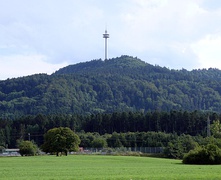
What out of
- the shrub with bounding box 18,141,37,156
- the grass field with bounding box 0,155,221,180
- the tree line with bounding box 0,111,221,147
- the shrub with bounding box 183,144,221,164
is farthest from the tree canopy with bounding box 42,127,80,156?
the tree line with bounding box 0,111,221,147

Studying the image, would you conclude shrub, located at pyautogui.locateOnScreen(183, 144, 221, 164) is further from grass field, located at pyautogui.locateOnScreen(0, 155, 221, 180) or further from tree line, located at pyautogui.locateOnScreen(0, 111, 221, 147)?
tree line, located at pyautogui.locateOnScreen(0, 111, 221, 147)

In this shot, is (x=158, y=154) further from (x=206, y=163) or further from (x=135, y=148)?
(x=206, y=163)

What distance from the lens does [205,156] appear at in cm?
8000

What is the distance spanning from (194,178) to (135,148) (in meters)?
111

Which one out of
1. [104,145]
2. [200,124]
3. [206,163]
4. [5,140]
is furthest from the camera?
[5,140]

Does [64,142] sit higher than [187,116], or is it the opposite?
[187,116]

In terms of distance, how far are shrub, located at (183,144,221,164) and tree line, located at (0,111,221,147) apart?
3826 inches

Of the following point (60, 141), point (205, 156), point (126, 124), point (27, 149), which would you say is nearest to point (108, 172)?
point (205, 156)

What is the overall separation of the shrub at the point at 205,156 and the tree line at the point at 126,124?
9717 centimetres

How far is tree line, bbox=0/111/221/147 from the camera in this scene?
181 metres

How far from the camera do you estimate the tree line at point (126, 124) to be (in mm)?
181375

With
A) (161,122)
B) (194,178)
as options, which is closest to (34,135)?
(161,122)

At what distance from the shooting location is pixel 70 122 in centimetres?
19800

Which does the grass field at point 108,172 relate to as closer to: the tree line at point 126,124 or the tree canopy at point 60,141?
the tree canopy at point 60,141
